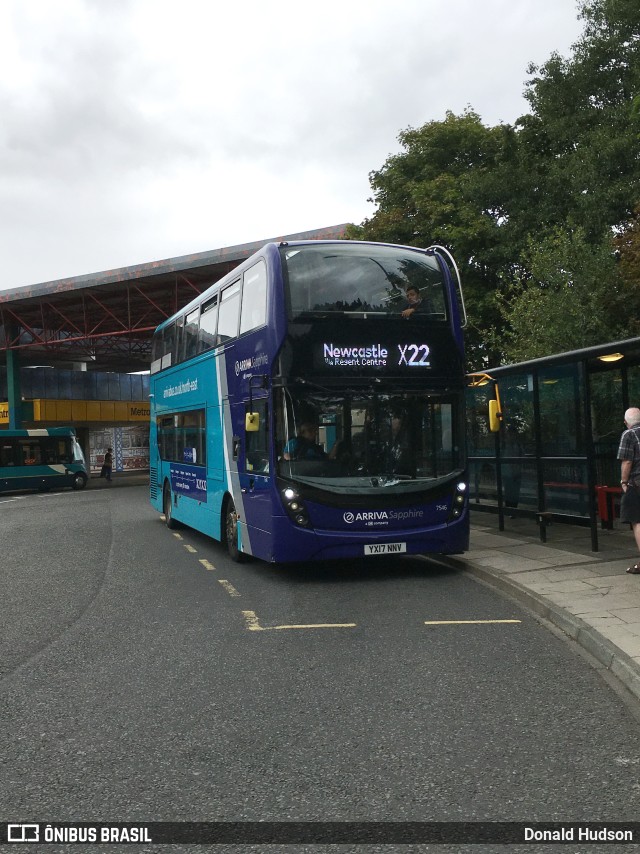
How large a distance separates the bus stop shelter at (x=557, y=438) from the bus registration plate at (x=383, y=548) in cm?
230

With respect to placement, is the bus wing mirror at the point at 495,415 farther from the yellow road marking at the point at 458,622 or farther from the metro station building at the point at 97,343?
the metro station building at the point at 97,343

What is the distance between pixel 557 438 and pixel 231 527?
4667 millimetres

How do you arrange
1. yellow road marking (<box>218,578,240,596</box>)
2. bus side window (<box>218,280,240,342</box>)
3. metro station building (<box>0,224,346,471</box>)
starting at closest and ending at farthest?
1. yellow road marking (<box>218,578,240,596</box>)
2. bus side window (<box>218,280,240,342</box>)
3. metro station building (<box>0,224,346,471</box>)

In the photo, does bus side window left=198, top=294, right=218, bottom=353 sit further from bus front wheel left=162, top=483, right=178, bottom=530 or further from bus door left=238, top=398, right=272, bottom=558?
bus front wheel left=162, top=483, right=178, bottom=530

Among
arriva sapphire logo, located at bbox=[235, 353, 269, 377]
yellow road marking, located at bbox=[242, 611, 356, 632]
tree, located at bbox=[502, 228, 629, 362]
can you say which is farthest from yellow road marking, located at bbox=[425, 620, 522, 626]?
tree, located at bbox=[502, 228, 629, 362]

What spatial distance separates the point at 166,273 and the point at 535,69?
18.6 m

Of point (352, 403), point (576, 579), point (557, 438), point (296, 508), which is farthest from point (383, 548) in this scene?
point (557, 438)

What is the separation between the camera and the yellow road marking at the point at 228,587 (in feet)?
30.4

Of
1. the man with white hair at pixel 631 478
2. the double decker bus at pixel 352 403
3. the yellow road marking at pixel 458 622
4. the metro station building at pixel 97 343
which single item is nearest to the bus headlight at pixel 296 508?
the double decker bus at pixel 352 403

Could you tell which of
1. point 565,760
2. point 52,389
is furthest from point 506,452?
point 52,389

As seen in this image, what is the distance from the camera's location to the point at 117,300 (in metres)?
43.8

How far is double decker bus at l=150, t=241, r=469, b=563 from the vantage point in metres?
9.55

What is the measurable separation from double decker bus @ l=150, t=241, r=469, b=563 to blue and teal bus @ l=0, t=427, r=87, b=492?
28.4 m

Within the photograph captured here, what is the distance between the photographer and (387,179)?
27594 mm
